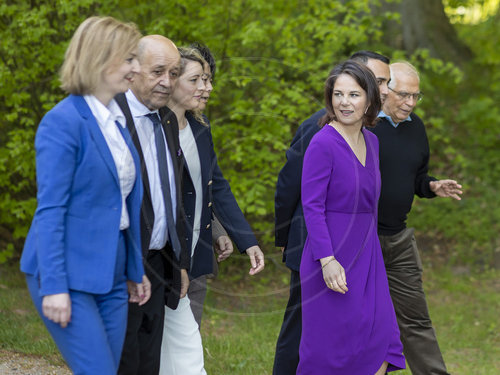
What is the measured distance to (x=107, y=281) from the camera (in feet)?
8.05

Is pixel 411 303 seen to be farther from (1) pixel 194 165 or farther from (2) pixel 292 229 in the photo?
(1) pixel 194 165

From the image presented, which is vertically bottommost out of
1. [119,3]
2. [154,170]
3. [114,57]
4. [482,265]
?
[482,265]

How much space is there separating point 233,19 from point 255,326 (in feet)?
10.7

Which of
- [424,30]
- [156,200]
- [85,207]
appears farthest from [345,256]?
[424,30]

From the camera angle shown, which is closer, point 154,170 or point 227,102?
point 154,170

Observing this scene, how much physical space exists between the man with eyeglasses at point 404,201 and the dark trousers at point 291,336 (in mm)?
756

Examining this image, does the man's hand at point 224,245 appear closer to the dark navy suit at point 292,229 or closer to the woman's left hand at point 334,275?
the dark navy suit at point 292,229

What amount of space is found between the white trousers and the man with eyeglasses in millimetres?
1527

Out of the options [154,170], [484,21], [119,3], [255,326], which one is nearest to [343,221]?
[154,170]

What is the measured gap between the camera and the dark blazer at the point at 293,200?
148 inches

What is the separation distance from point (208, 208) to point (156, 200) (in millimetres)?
601

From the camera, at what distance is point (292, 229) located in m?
3.82

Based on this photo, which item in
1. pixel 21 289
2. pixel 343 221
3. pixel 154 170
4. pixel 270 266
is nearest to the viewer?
pixel 154 170

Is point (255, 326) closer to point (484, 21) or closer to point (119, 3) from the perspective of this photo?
point (119, 3)
